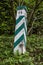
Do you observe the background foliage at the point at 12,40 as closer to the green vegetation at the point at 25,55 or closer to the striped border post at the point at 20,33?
the green vegetation at the point at 25,55

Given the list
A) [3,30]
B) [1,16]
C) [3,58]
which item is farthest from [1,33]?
[3,58]

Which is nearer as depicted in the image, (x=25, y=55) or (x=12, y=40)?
(x=25, y=55)

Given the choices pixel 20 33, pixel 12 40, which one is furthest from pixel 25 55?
pixel 12 40

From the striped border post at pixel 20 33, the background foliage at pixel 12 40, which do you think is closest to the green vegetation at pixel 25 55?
the background foliage at pixel 12 40

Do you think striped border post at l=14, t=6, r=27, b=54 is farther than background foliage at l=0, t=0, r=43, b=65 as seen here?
Yes

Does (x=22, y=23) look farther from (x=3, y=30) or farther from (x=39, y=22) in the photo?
(x=39, y=22)

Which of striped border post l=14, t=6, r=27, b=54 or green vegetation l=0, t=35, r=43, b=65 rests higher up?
striped border post l=14, t=6, r=27, b=54

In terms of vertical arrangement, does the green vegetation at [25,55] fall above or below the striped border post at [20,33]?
below

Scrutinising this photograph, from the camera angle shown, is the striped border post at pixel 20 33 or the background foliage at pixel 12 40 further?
the striped border post at pixel 20 33

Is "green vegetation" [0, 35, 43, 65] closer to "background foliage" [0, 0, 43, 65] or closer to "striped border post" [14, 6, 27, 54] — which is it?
"background foliage" [0, 0, 43, 65]

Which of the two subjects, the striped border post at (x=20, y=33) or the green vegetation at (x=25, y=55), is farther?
the striped border post at (x=20, y=33)

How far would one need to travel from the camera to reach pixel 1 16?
8.38 metres

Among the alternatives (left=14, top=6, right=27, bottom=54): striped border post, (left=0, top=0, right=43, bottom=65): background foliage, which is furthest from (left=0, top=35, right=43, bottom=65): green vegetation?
(left=14, top=6, right=27, bottom=54): striped border post

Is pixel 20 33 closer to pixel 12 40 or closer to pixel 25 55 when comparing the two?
pixel 25 55
